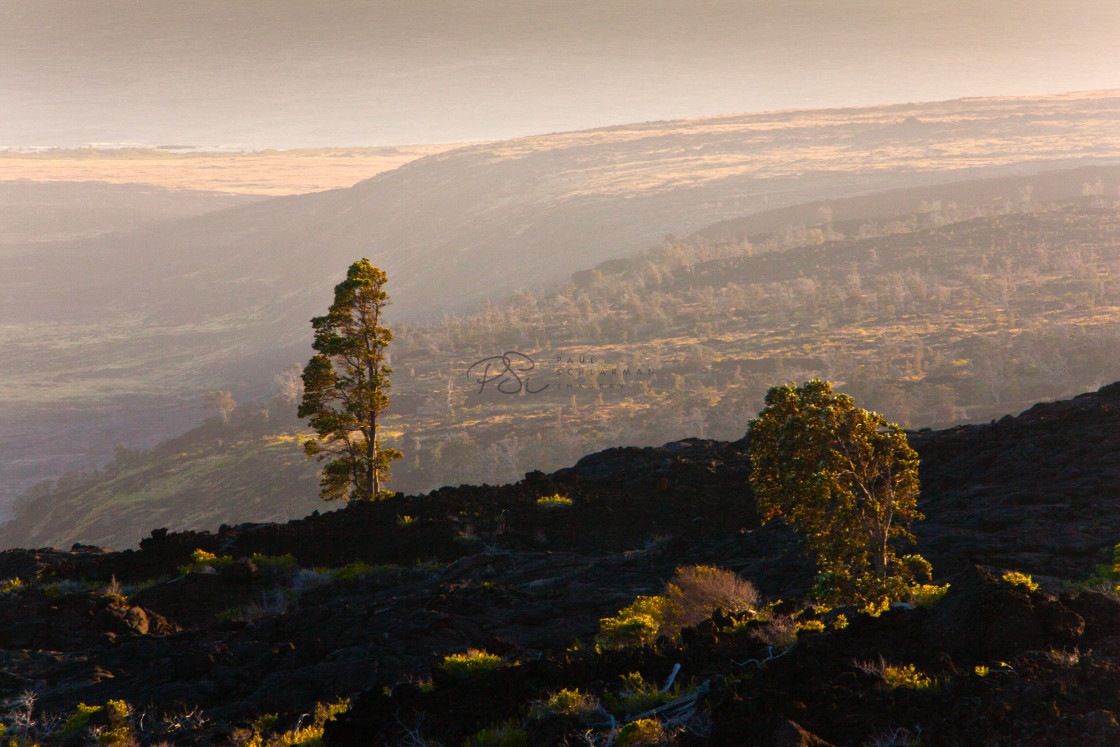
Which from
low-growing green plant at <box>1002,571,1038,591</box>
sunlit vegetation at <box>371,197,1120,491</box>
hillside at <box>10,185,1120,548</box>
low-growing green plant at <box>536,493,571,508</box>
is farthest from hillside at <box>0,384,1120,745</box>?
hillside at <box>10,185,1120,548</box>

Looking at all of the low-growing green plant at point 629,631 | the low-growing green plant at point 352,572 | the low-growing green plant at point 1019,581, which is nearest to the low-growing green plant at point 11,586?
the low-growing green plant at point 352,572

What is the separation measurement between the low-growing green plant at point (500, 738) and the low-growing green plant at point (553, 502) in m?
14.7

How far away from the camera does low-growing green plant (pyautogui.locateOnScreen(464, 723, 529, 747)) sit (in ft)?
27.5

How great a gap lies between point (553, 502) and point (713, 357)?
→ 53.3m

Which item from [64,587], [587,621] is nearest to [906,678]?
[587,621]

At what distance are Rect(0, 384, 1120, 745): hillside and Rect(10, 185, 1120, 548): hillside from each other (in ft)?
118

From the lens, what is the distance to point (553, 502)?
77.7 feet

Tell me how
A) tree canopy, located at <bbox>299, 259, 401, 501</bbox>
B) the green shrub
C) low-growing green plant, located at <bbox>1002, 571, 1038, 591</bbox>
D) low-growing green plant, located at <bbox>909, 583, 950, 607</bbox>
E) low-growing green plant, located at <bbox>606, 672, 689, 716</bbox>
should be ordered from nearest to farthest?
the green shrub, low-growing green plant, located at <bbox>606, 672, 689, 716</bbox>, low-growing green plant, located at <bbox>1002, 571, 1038, 591</bbox>, low-growing green plant, located at <bbox>909, 583, 950, 607</bbox>, tree canopy, located at <bbox>299, 259, 401, 501</bbox>

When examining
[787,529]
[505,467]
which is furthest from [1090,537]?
[505,467]

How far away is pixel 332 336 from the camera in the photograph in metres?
27.2

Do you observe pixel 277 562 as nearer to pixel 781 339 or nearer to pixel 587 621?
pixel 587 621

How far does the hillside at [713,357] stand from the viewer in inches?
2405

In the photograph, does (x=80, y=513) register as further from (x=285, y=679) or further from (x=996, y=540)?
(x=996, y=540)

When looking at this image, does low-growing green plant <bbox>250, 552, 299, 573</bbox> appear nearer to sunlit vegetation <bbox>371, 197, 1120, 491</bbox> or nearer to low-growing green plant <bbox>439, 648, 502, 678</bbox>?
low-growing green plant <bbox>439, 648, 502, 678</bbox>
